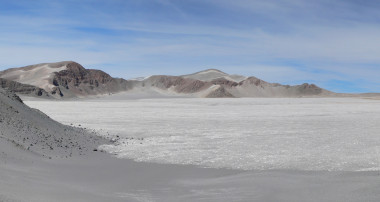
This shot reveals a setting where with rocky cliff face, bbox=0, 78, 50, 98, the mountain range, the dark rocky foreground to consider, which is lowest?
the dark rocky foreground

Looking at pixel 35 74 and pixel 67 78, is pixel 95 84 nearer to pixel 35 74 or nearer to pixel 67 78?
pixel 67 78

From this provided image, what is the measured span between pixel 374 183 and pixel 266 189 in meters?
2.33

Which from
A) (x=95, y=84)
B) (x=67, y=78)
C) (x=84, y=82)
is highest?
(x=67, y=78)

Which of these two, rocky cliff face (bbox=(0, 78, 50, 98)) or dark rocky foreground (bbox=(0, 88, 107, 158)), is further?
rocky cliff face (bbox=(0, 78, 50, 98))

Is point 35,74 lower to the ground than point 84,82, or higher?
higher

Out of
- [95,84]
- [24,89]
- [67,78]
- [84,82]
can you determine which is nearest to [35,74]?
[67,78]

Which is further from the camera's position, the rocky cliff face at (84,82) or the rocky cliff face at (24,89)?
the rocky cliff face at (84,82)

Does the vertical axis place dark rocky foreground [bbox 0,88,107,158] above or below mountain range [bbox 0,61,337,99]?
below

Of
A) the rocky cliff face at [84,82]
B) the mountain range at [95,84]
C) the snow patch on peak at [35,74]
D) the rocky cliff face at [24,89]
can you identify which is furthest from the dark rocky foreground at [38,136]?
the snow patch on peak at [35,74]

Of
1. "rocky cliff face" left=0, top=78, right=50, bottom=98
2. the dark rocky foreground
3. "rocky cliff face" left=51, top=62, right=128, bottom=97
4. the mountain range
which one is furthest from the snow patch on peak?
the dark rocky foreground

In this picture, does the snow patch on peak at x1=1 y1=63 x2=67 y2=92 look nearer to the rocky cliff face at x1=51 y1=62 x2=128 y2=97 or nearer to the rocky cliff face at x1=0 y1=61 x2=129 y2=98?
the rocky cliff face at x1=0 y1=61 x2=129 y2=98

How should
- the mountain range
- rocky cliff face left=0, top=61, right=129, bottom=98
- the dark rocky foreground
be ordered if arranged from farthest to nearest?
the mountain range, rocky cliff face left=0, top=61, right=129, bottom=98, the dark rocky foreground

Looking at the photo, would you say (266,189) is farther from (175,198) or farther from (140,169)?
(140,169)

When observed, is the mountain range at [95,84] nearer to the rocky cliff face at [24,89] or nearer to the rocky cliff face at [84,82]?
the rocky cliff face at [84,82]
